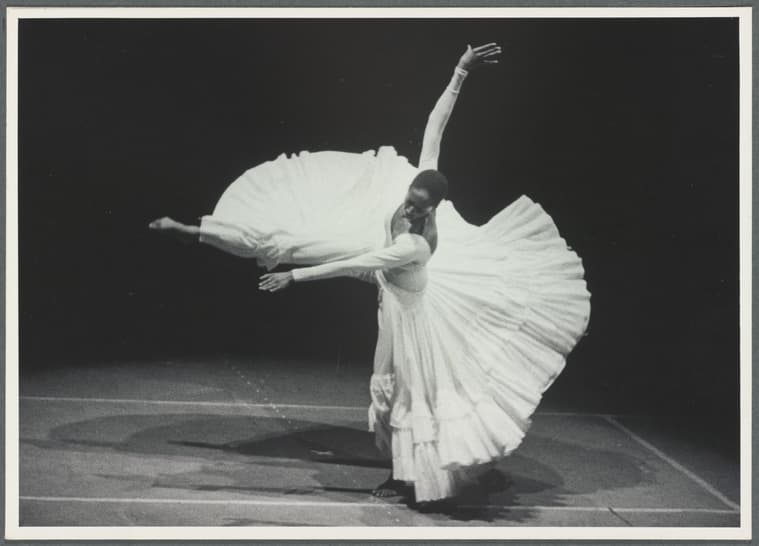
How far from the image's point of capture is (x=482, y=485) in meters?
5.14

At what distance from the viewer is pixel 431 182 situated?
15.2 feet

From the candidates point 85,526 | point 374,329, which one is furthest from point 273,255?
point 374,329

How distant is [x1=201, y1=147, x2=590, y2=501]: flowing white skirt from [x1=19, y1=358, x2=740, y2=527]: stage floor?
0.33 m

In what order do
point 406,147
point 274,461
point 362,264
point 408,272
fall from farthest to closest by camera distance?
point 406,147, point 274,461, point 408,272, point 362,264

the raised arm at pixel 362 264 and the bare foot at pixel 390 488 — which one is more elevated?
the raised arm at pixel 362 264

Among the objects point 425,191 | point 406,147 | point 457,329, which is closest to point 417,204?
point 425,191

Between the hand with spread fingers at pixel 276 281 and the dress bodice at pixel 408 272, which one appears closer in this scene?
the hand with spread fingers at pixel 276 281

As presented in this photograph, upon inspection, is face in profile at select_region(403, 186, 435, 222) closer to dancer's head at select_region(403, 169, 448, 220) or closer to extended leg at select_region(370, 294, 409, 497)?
dancer's head at select_region(403, 169, 448, 220)

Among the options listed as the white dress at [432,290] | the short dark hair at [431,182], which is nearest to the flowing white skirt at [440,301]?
the white dress at [432,290]

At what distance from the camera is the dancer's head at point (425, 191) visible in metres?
4.64

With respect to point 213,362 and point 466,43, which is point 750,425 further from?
point 213,362

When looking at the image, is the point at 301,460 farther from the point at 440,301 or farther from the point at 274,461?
the point at 440,301

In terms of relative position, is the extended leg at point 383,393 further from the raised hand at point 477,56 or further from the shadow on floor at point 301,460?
the raised hand at point 477,56

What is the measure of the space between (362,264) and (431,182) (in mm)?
373
